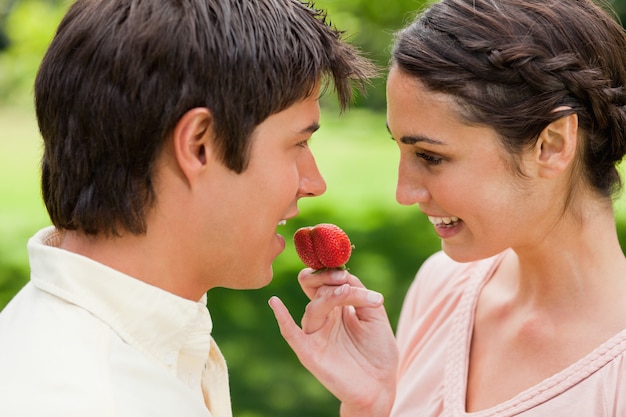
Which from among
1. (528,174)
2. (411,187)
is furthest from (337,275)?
(528,174)

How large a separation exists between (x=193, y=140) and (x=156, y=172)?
0.36 feet

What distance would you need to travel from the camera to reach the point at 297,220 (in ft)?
15.5

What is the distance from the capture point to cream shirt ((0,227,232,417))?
173 centimetres

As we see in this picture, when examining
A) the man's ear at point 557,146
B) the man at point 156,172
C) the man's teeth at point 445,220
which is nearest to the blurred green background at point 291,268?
the man's teeth at point 445,220

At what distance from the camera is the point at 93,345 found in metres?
1.82

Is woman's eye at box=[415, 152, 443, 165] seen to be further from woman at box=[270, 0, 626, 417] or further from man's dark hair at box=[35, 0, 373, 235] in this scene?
man's dark hair at box=[35, 0, 373, 235]

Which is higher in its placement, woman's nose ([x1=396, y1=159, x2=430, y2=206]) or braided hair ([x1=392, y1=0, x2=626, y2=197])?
braided hair ([x1=392, y1=0, x2=626, y2=197])

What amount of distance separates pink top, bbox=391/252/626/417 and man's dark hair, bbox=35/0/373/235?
1.09 metres

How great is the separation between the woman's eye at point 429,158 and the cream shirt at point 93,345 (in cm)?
82

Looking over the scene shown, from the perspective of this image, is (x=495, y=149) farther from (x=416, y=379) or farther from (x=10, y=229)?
(x=10, y=229)

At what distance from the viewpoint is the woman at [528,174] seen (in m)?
2.42

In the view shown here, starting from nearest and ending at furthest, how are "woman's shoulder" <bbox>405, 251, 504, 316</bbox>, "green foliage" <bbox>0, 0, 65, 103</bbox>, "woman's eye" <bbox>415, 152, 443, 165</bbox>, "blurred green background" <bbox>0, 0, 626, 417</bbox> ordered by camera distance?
"woman's eye" <bbox>415, 152, 443, 165</bbox> → "woman's shoulder" <bbox>405, 251, 504, 316</bbox> → "blurred green background" <bbox>0, 0, 626, 417</bbox> → "green foliage" <bbox>0, 0, 65, 103</bbox>

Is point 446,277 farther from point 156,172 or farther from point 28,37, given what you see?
point 28,37

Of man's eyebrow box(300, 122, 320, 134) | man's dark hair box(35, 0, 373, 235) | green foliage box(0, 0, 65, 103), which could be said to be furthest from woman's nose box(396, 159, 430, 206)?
green foliage box(0, 0, 65, 103)
